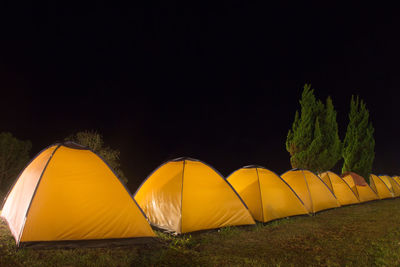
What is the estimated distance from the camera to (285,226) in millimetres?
8188

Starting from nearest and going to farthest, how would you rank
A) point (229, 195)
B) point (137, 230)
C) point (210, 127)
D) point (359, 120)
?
point (137, 230) < point (229, 195) < point (359, 120) < point (210, 127)

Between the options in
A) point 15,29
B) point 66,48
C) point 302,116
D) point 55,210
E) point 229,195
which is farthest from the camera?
point 66,48

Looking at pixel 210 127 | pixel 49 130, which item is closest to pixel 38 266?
pixel 49 130

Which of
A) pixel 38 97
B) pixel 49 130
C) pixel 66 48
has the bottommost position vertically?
pixel 49 130

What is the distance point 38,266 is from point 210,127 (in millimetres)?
84350

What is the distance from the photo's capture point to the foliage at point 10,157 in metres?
13.4

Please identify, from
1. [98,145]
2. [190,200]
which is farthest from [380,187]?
[98,145]

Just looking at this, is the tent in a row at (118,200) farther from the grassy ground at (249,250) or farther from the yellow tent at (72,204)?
the grassy ground at (249,250)

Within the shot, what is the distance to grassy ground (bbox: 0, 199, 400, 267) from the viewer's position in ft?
15.9

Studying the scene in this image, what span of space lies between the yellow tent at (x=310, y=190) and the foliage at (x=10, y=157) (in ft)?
42.7

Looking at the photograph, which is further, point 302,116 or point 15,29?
point 15,29

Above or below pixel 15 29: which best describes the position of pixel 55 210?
below

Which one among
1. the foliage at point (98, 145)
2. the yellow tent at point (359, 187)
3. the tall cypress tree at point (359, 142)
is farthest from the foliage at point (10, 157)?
the tall cypress tree at point (359, 142)

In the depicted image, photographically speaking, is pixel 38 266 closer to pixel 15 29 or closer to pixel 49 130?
pixel 15 29
